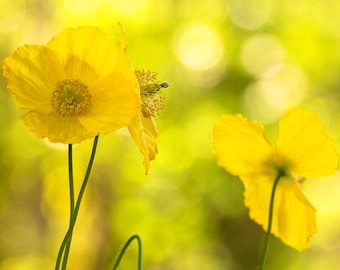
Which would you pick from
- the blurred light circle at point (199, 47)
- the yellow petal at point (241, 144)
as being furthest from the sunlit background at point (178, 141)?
the yellow petal at point (241, 144)

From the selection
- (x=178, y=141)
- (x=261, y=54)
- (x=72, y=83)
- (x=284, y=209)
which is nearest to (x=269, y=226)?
(x=284, y=209)

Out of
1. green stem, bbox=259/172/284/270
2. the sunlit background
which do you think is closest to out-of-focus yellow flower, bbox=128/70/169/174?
green stem, bbox=259/172/284/270

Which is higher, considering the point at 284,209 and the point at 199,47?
the point at 199,47

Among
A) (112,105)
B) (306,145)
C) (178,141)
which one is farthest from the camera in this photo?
(178,141)

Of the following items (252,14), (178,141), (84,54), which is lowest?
(84,54)

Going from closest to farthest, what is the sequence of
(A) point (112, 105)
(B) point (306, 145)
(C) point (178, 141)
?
(A) point (112, 105)
(B) point (306, 145)
(C) point (178, 141)

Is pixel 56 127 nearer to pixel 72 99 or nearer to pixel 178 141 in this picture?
pixel 72 99

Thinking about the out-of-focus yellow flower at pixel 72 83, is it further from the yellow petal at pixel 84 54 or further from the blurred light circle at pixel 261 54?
the blurred light circle at pixel 261 54
